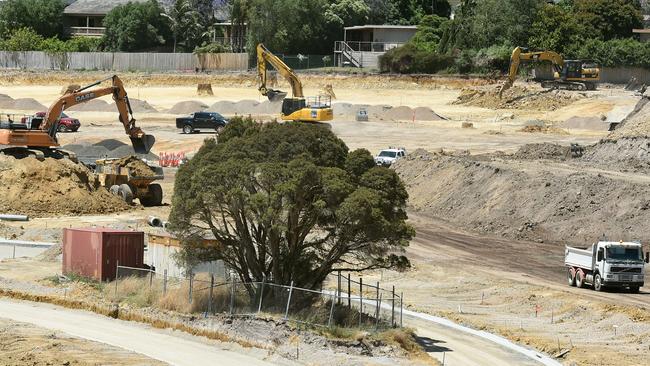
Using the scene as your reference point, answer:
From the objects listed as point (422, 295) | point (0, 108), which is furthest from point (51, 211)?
point (0, 108)

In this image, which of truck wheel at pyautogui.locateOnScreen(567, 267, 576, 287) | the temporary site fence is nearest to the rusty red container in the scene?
the temporary site fence

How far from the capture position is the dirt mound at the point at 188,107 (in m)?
108

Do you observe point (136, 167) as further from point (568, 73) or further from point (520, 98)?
point (568, 73)

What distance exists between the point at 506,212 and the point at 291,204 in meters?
25.6

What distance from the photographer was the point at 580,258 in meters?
46.1

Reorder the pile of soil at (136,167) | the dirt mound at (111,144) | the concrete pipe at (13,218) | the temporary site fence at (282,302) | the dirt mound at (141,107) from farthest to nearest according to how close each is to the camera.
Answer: the dirt mound at (141,107), the dirt mound at (111,144), the pile of soil at (136,167), the concrete pipe at (13,218), the temporary site fence at (282,302)

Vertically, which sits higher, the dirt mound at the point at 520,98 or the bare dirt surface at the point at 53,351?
the dirt mound at the point at 520,98

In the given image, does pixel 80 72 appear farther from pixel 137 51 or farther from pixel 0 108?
pixel 0 108

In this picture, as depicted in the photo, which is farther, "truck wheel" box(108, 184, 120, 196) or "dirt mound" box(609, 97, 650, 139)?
"dirt mound" box(609, 97, 650, 139)

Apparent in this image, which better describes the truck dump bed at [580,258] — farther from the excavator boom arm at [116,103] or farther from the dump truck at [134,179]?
the excavator boom arm at [116,103]

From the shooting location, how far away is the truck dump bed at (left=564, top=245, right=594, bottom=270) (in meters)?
45.6

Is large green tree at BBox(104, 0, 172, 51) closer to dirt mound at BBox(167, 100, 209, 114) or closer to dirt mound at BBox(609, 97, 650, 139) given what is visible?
dirt mound at BBox(167, 100, 209, 114)

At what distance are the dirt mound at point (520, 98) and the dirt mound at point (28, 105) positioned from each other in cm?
3531

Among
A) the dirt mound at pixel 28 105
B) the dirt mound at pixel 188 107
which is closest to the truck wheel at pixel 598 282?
the dirt mound at pixel 188 107
